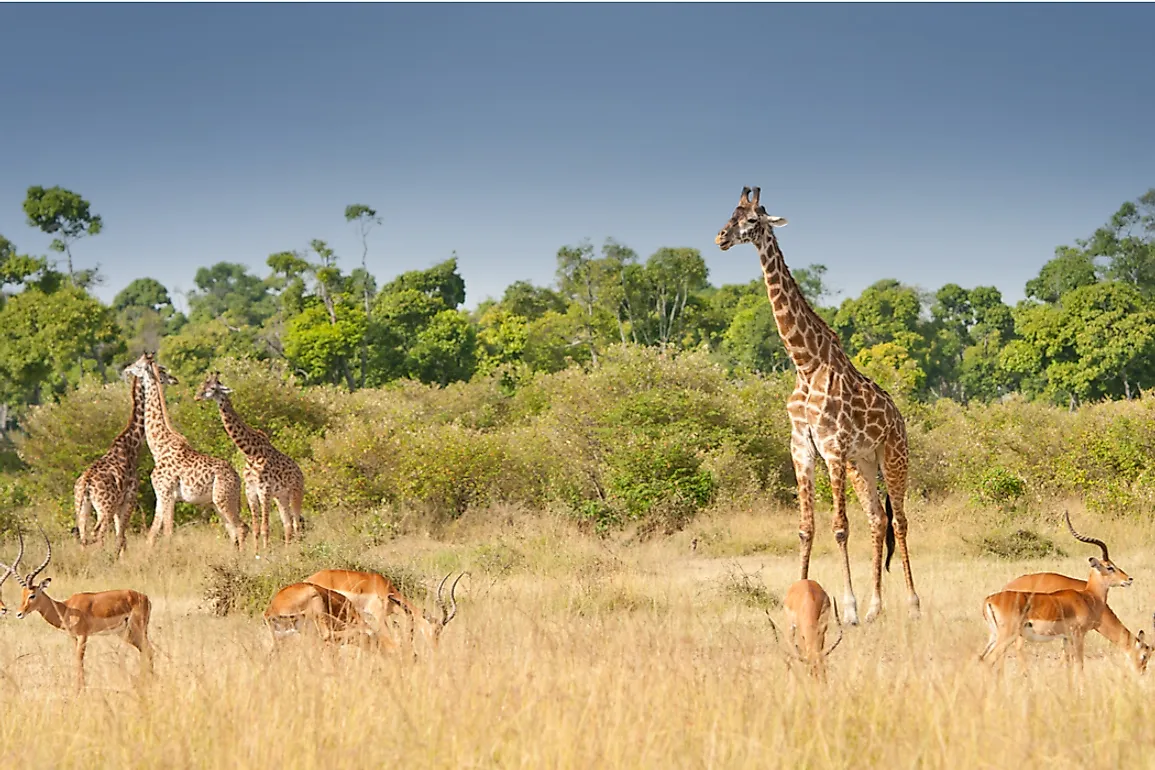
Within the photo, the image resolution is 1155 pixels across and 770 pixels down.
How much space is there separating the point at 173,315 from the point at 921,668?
11080cm

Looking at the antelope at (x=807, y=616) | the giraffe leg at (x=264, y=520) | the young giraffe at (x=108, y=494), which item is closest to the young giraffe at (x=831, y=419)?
the antelope at (x=807, y=616)

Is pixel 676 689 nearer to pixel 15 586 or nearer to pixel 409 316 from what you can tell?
pixel 15 586

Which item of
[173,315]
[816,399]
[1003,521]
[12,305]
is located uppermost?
[173,315]

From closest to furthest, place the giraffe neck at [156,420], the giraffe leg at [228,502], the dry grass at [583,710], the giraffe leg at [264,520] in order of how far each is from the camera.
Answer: the dry grass at [583,710], the giraffe leg at [264,520], the giraffe leg at [228,502], the giraffe neck at [156,420]

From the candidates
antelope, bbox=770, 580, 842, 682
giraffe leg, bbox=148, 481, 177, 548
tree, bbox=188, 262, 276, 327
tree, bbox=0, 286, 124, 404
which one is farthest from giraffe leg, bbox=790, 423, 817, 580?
tree, bbox=188, 262, 276, 327

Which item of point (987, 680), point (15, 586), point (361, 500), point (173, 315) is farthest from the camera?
point (173, 315)

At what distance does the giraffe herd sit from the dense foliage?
11.0 feet

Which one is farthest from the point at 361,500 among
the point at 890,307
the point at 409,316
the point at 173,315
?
the point at 173,315

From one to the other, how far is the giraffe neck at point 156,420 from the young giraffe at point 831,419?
395 inches

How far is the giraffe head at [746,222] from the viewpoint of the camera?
35.6 feet

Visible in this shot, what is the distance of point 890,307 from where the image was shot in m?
75.3

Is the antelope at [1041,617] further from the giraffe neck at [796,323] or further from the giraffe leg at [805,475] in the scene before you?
the giraffe neck at [796,323]

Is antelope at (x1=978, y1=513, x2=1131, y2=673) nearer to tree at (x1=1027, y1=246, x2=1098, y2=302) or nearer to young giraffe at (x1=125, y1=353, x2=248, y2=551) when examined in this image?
young giraffe at (x1=125, y1=353, x2=248, y2=551)

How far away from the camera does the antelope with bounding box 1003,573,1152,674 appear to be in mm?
7125
